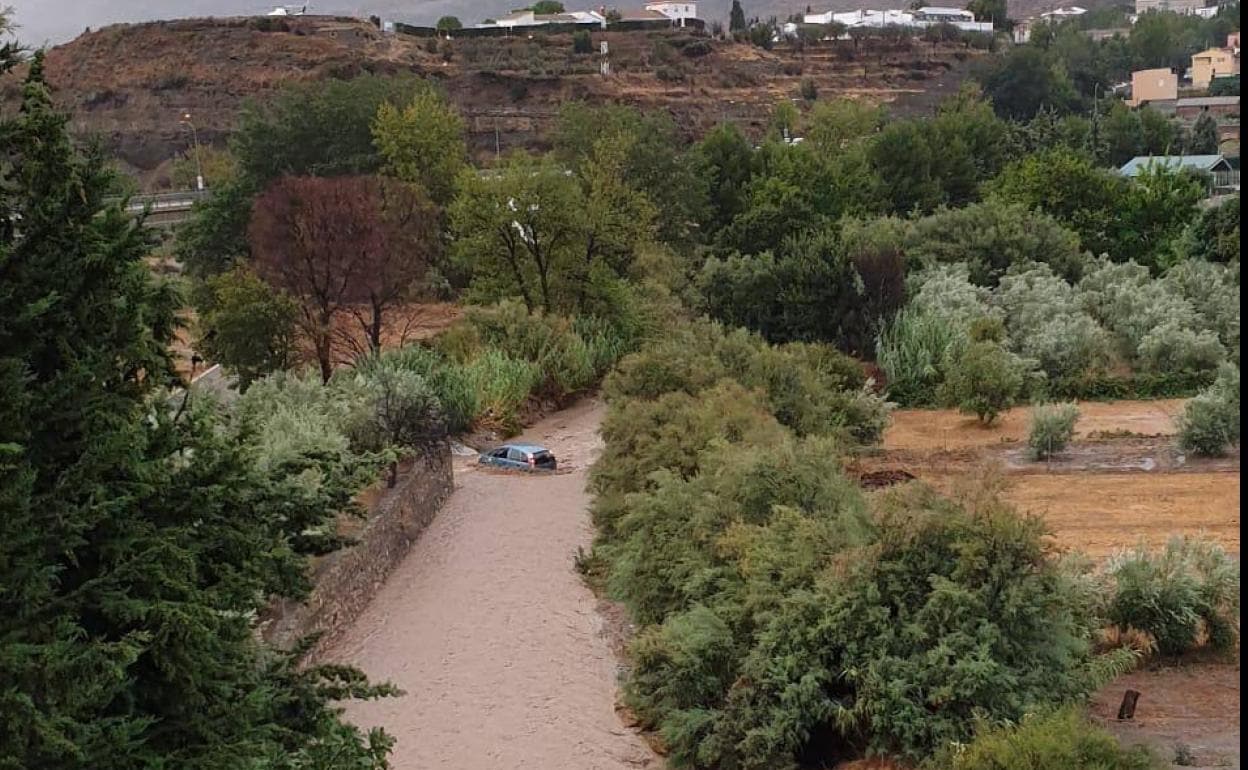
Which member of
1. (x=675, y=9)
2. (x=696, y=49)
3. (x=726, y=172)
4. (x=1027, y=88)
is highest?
(x=675, y=9)

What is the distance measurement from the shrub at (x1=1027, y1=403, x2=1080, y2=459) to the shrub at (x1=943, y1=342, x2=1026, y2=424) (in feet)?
9.73

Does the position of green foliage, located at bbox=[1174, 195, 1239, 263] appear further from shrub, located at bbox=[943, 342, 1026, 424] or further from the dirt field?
shrub, located at bbox=[943, 342, 1026, 424]

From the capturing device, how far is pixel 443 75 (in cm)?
9119

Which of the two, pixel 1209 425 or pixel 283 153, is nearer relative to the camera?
pixel 1209 425

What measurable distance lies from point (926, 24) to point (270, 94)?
224ft

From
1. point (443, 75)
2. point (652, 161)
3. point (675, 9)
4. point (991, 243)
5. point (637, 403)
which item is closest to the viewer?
point (637, 403)

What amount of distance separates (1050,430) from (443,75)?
70572 mm

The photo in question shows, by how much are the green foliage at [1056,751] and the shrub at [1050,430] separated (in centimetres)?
1596

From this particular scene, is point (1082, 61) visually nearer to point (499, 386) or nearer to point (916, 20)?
point (916, 20)

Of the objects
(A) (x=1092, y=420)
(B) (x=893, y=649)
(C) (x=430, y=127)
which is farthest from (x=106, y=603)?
(C) (x=430, y=127)

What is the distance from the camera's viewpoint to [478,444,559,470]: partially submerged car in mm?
28719

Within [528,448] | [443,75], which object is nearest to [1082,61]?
[443,75]

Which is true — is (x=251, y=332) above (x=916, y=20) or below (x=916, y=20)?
below

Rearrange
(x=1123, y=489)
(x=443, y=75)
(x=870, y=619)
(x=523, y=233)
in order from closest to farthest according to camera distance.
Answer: (x=870, y=619)
(x=1123, y=489)
(x=523, y=233)
(x=443, y=75)
